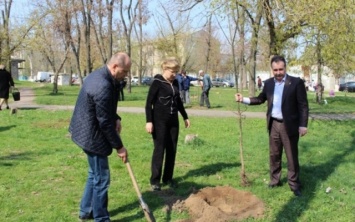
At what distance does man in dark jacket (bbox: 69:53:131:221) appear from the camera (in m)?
4.32

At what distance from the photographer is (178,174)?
7.06 meters

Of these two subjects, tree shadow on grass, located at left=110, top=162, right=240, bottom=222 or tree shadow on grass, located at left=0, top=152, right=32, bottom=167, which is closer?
tree shadow on grass, located at left=110, top=162, right=240, bottom=222

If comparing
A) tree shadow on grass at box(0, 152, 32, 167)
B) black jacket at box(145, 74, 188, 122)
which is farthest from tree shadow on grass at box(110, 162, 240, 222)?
tree shadow on grass at box(0, 152, 32, 167)

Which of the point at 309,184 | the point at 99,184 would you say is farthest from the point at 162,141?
the point at 309,184

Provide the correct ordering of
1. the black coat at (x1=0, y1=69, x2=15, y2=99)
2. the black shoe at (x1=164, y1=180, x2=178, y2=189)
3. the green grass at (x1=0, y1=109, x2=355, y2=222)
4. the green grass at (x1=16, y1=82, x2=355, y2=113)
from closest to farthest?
the green grass at (x1=0, y1=109, x2=355, y2=222), the black shoe at (x1=164, y1=180, x2=178, y2=189), the black coat at (x1=0, y1=69, x2=15, y2=99), the green grass at (x1=16, y1=82, x2=355, y2=113)

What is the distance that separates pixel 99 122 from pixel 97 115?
0.24ft

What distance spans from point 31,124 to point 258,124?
723 cm

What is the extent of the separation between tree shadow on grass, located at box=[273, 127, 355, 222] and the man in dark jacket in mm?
2089

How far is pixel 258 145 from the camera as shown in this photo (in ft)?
31.9

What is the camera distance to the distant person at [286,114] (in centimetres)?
582

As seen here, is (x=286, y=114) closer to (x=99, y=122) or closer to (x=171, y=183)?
(x=171, y=183)

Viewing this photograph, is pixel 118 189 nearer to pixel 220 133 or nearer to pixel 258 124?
pixel 220 133

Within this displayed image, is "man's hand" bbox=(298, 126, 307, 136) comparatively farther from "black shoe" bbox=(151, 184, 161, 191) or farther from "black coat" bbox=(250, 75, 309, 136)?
"black shoe" bbox=(151, 184, 161, 191)

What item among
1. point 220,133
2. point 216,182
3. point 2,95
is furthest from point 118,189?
point 2,95
